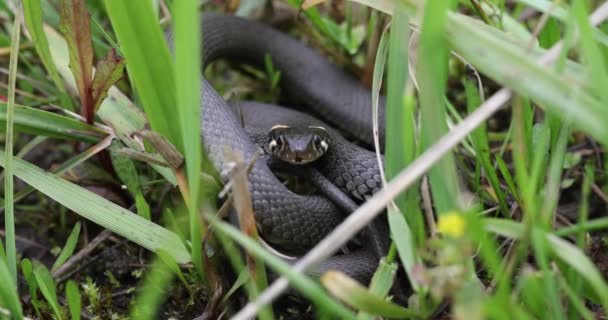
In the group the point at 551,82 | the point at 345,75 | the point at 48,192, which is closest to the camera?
the point at 551,82

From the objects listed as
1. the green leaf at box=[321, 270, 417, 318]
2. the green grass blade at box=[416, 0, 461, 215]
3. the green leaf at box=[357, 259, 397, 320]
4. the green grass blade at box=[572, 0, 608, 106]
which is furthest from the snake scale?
the green grass blade at box=[572, 0, 608, 106]

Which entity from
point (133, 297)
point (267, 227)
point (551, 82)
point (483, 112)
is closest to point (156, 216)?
point (133, 297)

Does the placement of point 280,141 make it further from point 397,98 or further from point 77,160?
point 397,98

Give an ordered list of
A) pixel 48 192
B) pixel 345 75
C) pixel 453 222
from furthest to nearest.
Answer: pixel 345 75, pixel 48 192, pixel 453 222

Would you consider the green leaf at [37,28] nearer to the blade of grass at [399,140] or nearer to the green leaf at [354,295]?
the blade of grass at [399,140]

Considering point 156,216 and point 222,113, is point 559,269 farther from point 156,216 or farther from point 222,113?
point 156,216
